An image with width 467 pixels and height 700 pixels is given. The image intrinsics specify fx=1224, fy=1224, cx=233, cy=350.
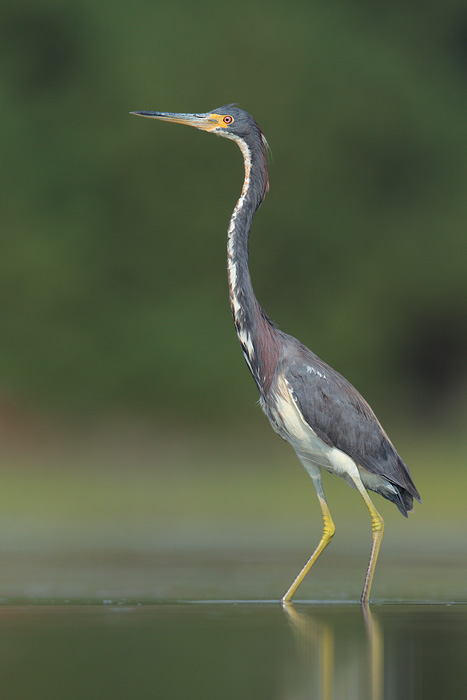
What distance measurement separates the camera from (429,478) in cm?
1530

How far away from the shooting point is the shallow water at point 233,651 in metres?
4.35

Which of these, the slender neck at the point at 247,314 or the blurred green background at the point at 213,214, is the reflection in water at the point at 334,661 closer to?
the slender neck at the point at 247,314

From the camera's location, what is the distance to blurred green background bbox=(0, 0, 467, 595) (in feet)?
60.4

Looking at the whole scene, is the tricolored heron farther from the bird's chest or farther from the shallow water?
the shallow water

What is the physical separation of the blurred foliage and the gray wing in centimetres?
1037

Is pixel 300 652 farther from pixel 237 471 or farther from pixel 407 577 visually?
pixel 237 471

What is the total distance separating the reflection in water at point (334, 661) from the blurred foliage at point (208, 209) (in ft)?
40.0

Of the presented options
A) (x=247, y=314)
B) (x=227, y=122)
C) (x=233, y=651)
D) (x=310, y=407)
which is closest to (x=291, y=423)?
(x=310, y=407)

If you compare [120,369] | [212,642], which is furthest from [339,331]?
[212,642]

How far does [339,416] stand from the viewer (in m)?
7.56

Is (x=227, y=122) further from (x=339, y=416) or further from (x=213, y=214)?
(x=213, y=214)

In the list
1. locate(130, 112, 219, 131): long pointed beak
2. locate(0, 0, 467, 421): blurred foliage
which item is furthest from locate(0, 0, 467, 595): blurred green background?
locate(130, 112, 219, 131): long pointed beak

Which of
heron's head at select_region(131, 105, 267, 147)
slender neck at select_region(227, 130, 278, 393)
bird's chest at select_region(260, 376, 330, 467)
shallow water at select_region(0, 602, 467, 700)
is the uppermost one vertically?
heron's head at select_region(131, 105, 267, 147)

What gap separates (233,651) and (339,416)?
2674 millimetres
